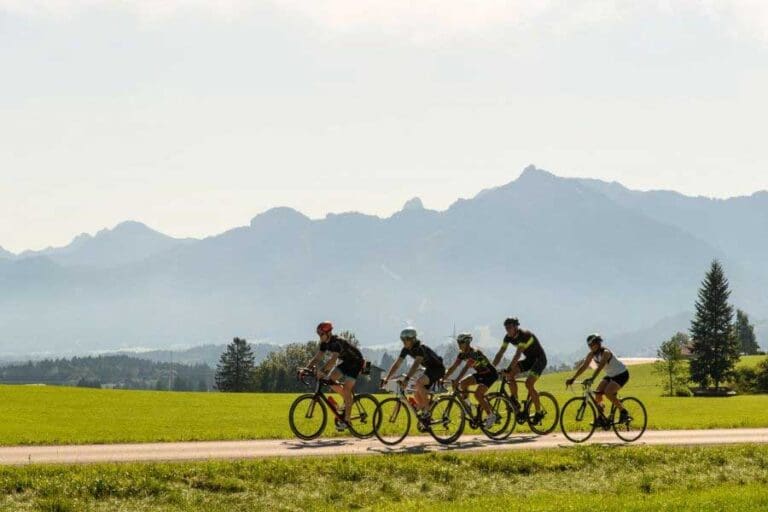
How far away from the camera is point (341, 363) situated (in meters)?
21.9

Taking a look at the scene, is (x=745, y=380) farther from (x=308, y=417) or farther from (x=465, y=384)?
(x=308, y=417)

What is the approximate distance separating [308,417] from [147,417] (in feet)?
42.3

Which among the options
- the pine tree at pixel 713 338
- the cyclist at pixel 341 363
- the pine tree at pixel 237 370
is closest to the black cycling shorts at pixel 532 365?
the cyclist at pixel 341 363

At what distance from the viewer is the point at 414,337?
21.2 meters

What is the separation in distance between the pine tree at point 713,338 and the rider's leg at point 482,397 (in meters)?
90.8

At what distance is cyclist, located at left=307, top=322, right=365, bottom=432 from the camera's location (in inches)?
842

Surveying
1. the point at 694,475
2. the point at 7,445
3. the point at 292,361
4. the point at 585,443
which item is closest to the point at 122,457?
the point at 7,445

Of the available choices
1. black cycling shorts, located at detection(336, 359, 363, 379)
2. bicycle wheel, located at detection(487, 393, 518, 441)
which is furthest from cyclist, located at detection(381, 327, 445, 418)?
bicycle wheel, located at detection(487, 393, 518, 441)

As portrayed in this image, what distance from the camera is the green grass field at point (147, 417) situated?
24.4 meters

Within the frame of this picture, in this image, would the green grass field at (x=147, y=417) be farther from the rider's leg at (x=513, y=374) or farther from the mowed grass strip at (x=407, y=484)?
the rider's leg at (x=513, y=374)

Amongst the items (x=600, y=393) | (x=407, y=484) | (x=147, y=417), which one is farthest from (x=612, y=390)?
(x=147, y=417)

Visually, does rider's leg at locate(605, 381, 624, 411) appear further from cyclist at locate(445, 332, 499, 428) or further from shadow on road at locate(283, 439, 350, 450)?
shadow on road at locate(283, 439, 350, 450)

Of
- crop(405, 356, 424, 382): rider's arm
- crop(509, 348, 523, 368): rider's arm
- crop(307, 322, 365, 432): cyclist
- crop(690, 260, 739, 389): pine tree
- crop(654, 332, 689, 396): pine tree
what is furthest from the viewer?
crop(690, 260, 739, 389): pine tree

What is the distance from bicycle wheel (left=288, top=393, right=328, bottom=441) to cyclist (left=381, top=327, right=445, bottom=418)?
2152 mm
